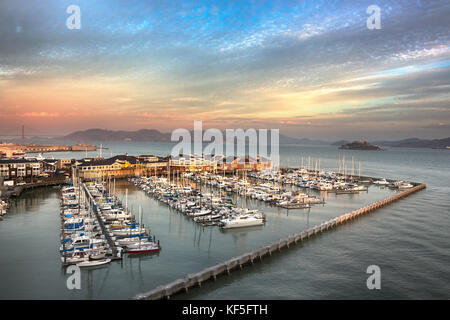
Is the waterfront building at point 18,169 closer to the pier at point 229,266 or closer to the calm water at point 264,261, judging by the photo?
the calm water at point 264,261

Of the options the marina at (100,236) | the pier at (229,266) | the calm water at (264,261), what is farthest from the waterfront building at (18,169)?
the pier at (229,266)

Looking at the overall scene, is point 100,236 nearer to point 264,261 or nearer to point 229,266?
point 229,266

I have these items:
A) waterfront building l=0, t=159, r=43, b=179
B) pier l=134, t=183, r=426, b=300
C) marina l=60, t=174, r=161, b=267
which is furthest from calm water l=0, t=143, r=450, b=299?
waterfront building l=0, t=159, r=43, b=179

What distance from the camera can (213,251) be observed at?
19656 mm

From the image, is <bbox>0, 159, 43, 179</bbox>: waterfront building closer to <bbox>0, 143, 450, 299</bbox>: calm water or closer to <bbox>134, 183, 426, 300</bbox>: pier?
<bbox>0, 143, 450, 299</bbox>: calm water

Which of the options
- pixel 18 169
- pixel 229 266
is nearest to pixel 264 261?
pixel 229 266

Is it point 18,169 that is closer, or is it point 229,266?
point 229,266

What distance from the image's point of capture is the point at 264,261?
18.0 meters

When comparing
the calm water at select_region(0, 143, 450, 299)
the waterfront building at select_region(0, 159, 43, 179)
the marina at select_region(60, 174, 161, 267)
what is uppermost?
the waterfront building at select_region(0, 159, 43, 179)

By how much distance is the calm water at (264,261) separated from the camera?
14.5 metres

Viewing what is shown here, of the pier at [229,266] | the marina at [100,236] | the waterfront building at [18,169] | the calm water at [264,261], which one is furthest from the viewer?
the waterfront building at [18,169]

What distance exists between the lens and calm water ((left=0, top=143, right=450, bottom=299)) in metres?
14.5
